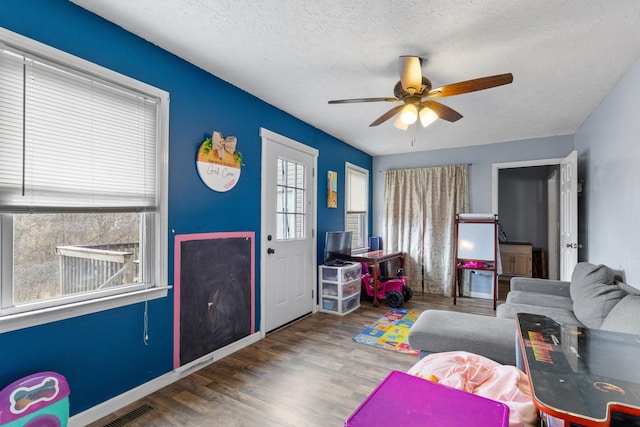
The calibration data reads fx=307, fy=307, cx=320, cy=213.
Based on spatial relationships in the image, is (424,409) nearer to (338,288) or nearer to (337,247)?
(338,288)

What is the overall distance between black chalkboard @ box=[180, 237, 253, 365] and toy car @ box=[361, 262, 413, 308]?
6.81 feet

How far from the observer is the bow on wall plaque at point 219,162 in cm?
254

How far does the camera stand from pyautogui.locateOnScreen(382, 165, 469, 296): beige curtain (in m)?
4.98

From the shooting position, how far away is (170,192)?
2.31 m

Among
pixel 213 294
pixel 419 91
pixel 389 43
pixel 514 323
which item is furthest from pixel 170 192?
pixel 514 323

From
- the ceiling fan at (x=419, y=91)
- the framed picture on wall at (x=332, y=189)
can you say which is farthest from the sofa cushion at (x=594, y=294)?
the framed picture on wall at (x=332, y=189)

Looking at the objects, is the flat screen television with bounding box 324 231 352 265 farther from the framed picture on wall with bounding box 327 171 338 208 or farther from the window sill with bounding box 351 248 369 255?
the window sill with bounding box 351 248 369 255

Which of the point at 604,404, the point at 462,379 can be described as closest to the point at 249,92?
the point at 462,379

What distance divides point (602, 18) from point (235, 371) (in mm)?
3484

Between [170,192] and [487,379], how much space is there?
2316mm

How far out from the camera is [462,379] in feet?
4.84

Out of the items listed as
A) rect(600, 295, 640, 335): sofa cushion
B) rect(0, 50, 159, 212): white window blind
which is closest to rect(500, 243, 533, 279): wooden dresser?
rect(600, 295, 640, 335): sofa cushion

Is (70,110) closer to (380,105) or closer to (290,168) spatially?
(290,168)

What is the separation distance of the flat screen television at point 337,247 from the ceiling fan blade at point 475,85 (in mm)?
2291
